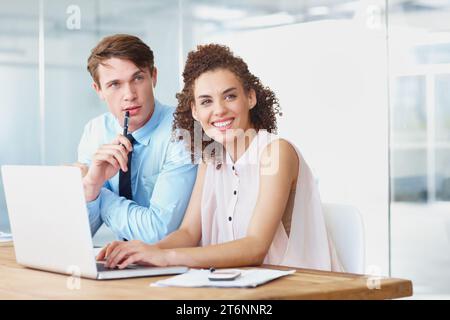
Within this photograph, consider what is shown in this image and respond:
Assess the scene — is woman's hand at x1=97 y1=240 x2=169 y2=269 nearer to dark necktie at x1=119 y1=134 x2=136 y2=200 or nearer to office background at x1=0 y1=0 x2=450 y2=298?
dark necktie at x1=119 y1=134 x2=136 y2=200

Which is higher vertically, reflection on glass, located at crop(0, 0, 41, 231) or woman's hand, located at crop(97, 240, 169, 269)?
reflection on glass, located at crop(0, 0, 41, 231)

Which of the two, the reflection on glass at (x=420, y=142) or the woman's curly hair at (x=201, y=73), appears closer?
the woman's curly hair at (x=201, y=73)

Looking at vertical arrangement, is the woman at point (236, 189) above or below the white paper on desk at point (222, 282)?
above

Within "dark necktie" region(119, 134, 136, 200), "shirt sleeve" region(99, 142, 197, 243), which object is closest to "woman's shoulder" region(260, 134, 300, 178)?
"shirt sleeve" region(99, 142, 197, 243)

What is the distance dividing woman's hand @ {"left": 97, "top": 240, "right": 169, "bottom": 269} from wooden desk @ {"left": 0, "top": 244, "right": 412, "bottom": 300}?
0.12 metres

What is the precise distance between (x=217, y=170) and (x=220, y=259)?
543 millimetres

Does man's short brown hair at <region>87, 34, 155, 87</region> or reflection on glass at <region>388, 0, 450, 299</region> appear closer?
→ man's short brown hair at <region>87, 34, 155, 87</region>

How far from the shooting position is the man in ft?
8.70

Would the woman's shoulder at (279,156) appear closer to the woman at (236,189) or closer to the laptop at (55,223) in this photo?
the woman at (236,189)

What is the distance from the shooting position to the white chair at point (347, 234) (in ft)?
7.48

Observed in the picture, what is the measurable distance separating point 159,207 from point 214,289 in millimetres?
1007

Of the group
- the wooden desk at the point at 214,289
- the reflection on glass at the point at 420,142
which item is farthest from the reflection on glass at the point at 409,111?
the wooden desk at the point at 214,289

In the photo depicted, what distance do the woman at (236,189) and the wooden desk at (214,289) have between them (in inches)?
7.5
